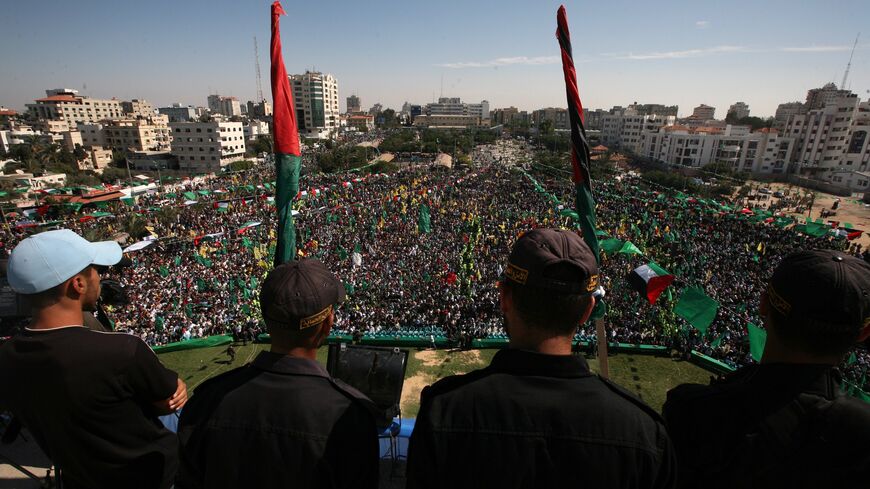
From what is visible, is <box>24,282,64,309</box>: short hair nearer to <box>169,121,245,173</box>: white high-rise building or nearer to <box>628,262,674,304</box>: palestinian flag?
<box>628,262,674,304</box>: palestinian flag

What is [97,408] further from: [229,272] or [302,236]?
[302,236]

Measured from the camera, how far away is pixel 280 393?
5.44 ft

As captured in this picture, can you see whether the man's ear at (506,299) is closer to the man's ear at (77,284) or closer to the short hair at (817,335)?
the short hair at (817,335)

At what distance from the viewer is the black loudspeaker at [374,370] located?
315cm

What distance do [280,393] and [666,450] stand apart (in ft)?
4.79

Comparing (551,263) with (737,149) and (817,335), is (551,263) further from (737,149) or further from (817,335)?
(737,149)

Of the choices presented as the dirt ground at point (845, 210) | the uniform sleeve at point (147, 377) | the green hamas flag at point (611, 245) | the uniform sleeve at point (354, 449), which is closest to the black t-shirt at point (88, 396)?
the uniform sleeve at point (147, 377)

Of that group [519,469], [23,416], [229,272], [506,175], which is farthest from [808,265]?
[506,175]

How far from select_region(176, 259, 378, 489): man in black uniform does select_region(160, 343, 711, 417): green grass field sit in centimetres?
1098

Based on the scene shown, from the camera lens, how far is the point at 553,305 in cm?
156

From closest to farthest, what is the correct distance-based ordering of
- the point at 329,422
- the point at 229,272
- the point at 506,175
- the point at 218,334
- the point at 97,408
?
the point at 329,422, the point at 97,408, the point at 218,334, the point at 229,272, the point at 506,175

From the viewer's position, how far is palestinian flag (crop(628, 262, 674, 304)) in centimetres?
1148

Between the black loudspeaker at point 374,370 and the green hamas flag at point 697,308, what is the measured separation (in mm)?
10988

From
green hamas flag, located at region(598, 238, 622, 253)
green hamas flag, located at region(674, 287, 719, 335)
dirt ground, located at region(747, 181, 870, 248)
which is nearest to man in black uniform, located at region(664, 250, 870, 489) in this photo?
green hamas flag, located at region(674, 287, 719, 335)
